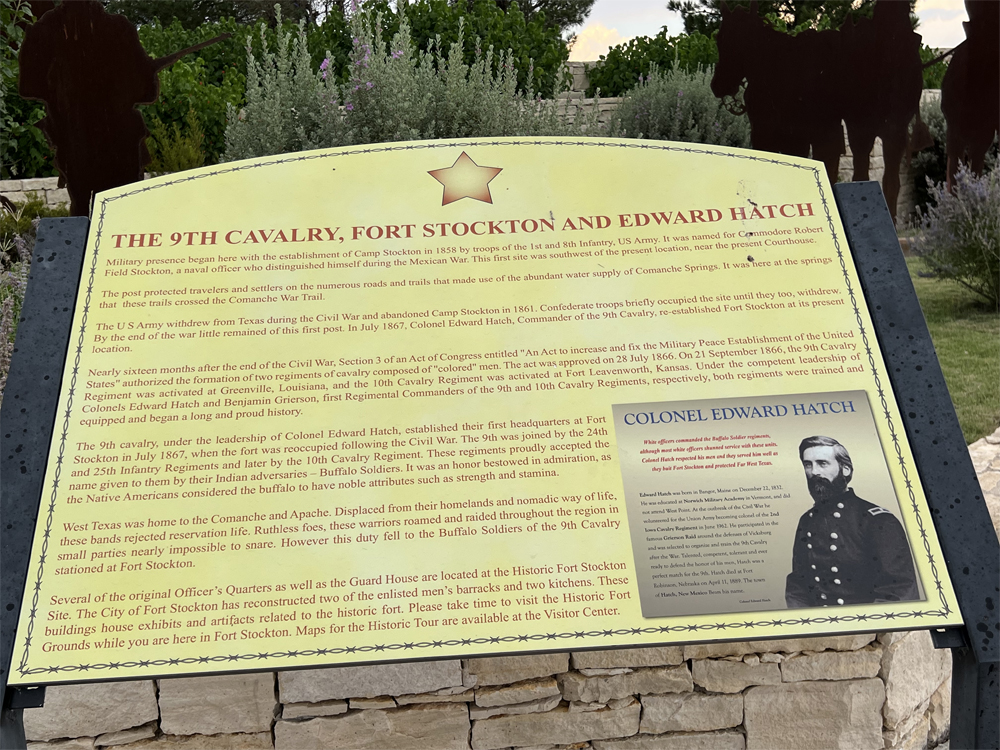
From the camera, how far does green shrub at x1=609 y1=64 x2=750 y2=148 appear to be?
757 cm

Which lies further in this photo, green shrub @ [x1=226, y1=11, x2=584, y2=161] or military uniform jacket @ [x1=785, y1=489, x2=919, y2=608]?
green shrub @ [x1=226, y1=11, x2=584, y2=161]

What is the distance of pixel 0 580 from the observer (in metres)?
1.47

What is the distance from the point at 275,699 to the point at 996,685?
1.66m

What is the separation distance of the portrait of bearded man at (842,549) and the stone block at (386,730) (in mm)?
1151

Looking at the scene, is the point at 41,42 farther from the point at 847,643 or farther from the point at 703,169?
the point at 847,643

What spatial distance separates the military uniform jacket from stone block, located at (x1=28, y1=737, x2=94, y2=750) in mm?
1821

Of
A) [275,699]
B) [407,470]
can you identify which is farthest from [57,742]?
[407,470]

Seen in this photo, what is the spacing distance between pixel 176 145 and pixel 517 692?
7.17 metres

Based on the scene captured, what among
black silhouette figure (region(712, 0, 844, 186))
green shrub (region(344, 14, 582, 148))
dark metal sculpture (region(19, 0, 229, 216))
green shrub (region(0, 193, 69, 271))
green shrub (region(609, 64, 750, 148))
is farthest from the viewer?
green shrub (region(609, 64, 750, 148))

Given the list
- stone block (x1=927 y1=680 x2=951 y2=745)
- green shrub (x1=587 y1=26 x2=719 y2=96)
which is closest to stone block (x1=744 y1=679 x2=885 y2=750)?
stone block (x1=927 y1=680 x2=951 y2=745)

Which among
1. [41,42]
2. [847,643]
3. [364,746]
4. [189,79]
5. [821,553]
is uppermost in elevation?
[189,79]

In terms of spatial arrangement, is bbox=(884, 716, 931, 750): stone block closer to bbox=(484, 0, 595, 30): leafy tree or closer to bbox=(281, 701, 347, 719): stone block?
bbox=(281, 701, 347, 719): stone block

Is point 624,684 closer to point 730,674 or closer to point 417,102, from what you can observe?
point 730,674

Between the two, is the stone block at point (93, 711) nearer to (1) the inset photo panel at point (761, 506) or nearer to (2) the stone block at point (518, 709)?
(2) the stone block at point (518, 709)
